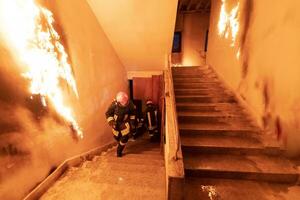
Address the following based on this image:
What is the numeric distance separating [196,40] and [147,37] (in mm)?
5755

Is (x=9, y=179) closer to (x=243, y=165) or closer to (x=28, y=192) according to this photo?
(x=28, y=192)

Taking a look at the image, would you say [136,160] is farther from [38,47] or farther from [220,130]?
[38,47]

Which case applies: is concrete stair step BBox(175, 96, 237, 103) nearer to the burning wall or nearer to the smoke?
the burning wall

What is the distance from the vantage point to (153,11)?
492cm

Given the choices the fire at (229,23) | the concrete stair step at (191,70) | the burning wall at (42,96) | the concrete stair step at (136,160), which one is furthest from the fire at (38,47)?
the fire at (229,23)

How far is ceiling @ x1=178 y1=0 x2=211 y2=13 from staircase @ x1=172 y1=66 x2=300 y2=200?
24.4 feet

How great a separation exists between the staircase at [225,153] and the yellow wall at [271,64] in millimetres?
302

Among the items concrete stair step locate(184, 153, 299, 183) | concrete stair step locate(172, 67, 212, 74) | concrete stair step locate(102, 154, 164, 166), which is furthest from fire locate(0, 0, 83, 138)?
concrete stair step locate(172, 67, 212, 74)

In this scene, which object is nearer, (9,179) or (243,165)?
(9,179)

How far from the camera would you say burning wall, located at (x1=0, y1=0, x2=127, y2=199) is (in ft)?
6.79

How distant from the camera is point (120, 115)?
3906mm

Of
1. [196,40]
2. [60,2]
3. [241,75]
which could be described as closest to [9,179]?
[60,2]

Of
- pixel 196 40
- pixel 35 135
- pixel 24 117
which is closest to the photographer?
pixel 24 117

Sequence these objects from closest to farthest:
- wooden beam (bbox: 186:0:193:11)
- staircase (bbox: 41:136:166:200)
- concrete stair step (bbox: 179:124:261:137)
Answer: staircase (bbox: 41:136:166:200) < concrete stair step (bbox: 179:124:261:137) < wooden beam (bbox: 186:0:193:11)
